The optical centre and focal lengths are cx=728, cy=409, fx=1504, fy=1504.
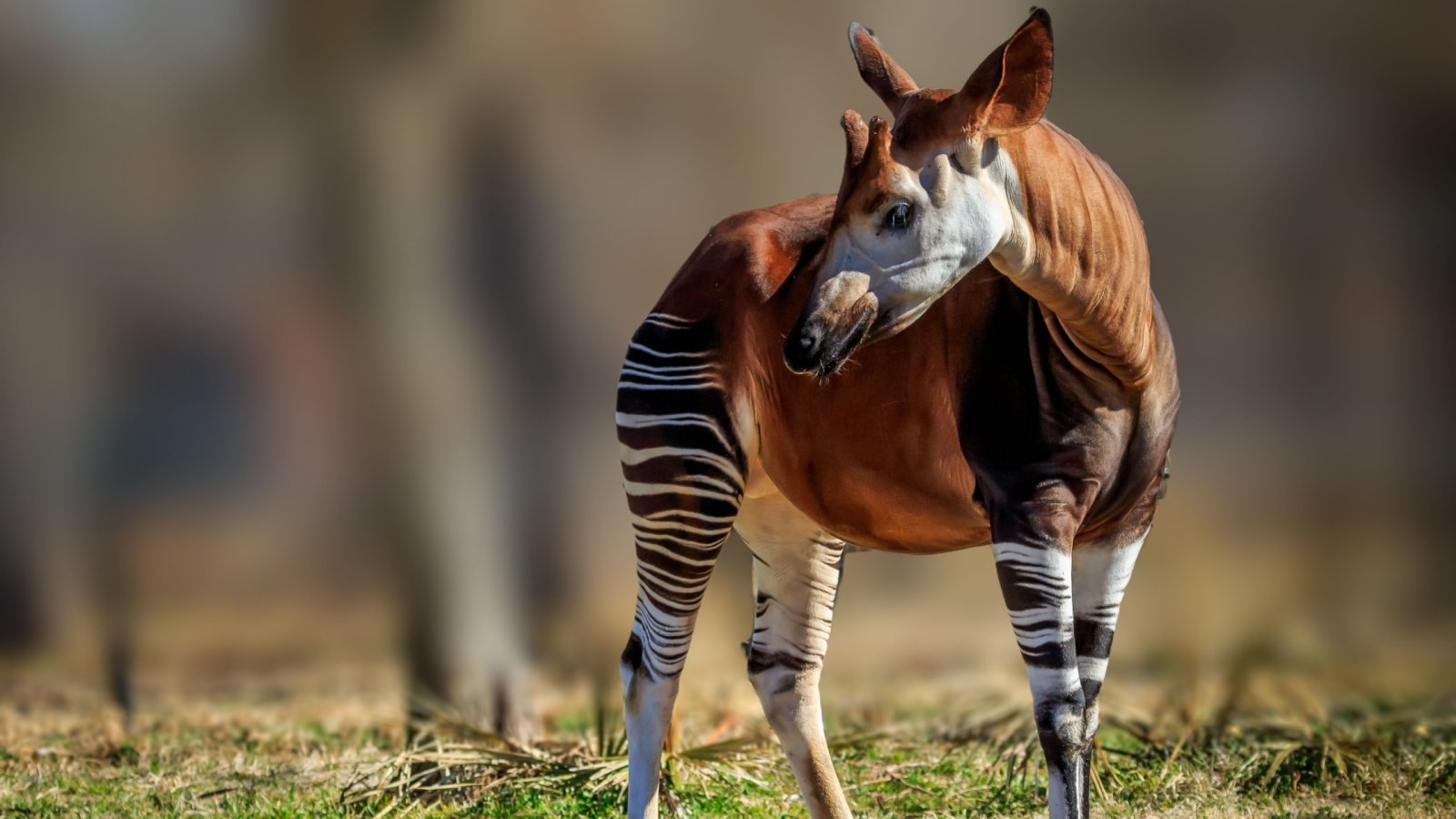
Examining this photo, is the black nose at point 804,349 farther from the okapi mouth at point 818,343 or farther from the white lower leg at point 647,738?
the white lower leg at point 647,738

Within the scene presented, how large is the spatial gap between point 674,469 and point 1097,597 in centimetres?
120

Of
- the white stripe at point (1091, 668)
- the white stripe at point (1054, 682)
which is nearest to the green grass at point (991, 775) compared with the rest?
the white stripe at point (1091, 668)

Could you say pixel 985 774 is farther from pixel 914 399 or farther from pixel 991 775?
pixel 914 399

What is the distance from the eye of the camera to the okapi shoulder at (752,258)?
13.9 feet

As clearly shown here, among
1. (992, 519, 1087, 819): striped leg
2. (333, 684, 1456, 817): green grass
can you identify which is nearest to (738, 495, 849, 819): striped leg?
(333, 684, 1456, 817): green grass

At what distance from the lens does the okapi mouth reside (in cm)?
336

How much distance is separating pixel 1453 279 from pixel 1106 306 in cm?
456

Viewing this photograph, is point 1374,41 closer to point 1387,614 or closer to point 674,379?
point 1387,614

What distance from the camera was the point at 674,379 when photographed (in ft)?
13.9

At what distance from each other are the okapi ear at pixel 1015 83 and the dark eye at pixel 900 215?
0.24 meters

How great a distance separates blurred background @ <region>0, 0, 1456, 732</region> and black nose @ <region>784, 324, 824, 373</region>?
3.86m

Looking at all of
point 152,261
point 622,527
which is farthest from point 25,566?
point 622,527

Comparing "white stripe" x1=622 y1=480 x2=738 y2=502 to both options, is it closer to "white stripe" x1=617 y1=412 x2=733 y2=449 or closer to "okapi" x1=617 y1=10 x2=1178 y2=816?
"okapi" x1=617 y1=10 x2=1178 y2=816

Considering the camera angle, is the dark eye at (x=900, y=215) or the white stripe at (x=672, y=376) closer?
the dark eye at (x=900, y=215)
